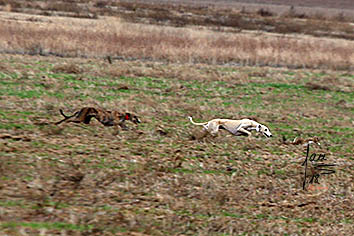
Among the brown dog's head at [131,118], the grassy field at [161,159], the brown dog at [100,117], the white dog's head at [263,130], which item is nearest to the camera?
the grassy field at [161,159]

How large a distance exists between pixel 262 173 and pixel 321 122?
4.60 m

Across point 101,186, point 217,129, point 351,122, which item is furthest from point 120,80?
point 101,186

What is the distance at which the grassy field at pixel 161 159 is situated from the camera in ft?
19.8

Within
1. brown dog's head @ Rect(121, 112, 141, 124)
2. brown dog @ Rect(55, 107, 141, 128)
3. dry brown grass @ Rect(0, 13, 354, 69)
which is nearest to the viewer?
brown dog @ Rect(55, 107, 141, 128)

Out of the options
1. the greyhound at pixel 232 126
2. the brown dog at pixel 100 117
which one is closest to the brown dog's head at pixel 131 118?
the brown dog at pixel 100 117

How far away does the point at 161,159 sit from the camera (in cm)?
792

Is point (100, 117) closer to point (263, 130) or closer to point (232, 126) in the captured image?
point (232, 126)

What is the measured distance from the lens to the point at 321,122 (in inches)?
469

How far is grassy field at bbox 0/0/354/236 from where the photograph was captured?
6.05 m

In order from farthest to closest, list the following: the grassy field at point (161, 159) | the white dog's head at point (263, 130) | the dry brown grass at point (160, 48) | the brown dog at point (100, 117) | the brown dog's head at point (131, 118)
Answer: the dry brown grass at point (160, 48), the white dog's head at point (263, 130), the brown dog's head at point (131, 118), the brown dog at point (100, 117), the grassy field at point (161, 159)

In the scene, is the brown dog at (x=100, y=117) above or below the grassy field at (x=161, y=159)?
above

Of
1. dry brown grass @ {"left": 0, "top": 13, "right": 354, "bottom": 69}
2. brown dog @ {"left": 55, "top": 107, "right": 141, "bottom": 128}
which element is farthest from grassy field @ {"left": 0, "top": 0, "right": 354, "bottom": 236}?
dry brown grass @ {"left": 0, "top": 13, "right": 354, "bottom": 69}

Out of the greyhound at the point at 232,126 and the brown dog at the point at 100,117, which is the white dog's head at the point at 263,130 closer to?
the greyhound at the point at 232,126

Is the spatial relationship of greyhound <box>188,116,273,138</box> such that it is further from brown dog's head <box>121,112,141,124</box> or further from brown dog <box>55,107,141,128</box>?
brown dog <box>55,107,141,128</box>
